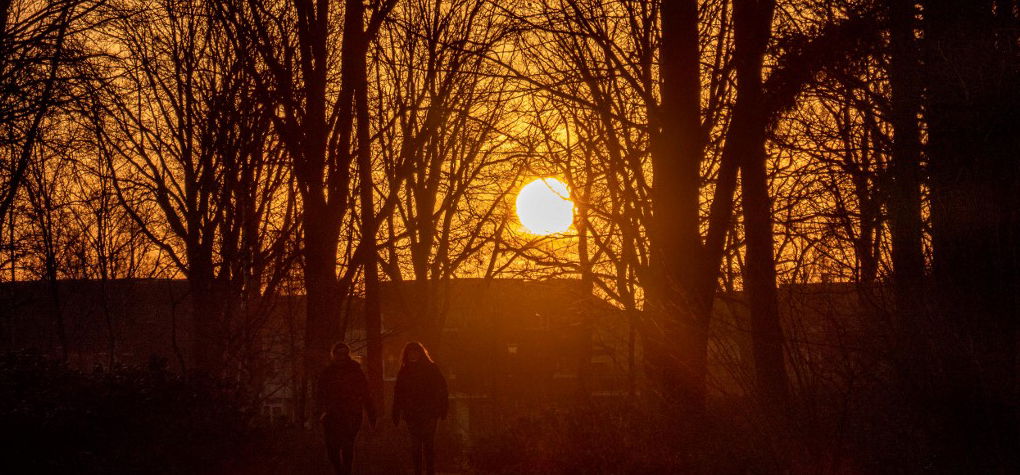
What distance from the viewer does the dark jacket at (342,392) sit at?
1344cm

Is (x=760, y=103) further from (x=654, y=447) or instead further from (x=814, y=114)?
(x=654, y=447)

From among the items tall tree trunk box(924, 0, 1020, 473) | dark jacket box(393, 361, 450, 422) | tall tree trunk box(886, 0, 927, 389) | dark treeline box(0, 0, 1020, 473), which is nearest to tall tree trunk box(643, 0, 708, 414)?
dark treeline box(0, 0, 1020, 473)

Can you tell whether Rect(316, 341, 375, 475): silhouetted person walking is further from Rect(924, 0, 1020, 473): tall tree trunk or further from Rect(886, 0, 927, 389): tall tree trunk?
Rect(924, 0, 1020, 473): tall tree trunk

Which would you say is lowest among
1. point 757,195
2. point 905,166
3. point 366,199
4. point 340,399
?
point 340,399

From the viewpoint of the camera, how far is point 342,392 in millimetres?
13453

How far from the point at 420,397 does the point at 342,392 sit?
1.07 metres

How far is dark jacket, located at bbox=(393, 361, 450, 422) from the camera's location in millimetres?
13938

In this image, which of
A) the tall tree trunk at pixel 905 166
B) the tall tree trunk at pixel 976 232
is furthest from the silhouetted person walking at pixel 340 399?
the tall tree trunk at pixel 976 232

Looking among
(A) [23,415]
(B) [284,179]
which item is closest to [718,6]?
(A) [23,415]

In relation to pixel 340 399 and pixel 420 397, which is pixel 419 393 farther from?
pixel 340 399

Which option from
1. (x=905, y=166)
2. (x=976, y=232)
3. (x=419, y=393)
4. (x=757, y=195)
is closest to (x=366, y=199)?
(x=419, y=393)

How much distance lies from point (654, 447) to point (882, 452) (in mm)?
2779

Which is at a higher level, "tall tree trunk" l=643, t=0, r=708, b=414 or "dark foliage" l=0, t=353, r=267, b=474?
"tall tree trunk" l=643, t=0, r=708, b=414

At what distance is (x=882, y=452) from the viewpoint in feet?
27.5
